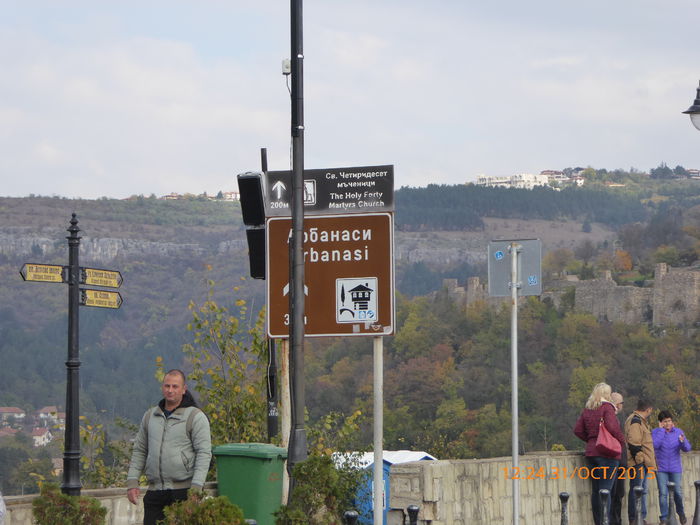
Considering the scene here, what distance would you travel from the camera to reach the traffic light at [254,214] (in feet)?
35.3

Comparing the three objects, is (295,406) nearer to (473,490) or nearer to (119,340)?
(473,490)

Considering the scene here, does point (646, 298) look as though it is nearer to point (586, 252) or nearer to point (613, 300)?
point (613, 300)

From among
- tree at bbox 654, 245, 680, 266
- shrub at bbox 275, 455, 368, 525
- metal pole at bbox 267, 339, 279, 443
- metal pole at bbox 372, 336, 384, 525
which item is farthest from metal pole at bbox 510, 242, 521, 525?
tree at bbox 654, 245, 680, 266

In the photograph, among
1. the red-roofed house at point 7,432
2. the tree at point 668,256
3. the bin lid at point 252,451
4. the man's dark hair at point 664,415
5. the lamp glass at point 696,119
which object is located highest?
the tree at point 668,256

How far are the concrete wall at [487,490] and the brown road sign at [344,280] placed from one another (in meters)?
2.54

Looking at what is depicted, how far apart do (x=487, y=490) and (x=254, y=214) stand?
365 cm

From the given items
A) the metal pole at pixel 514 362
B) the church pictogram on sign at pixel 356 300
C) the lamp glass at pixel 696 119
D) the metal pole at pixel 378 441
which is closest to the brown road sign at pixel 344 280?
the church pictogram on sign at pixel 356 300

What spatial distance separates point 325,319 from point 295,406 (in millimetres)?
781

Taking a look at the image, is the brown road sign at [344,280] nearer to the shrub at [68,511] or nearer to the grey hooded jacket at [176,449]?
the grey hooded jacket at [176,449]

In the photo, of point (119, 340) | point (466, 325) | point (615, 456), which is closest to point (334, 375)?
point (466, 325)

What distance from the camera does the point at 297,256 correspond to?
9.53m

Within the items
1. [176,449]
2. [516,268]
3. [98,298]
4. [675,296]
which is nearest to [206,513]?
[176,449]

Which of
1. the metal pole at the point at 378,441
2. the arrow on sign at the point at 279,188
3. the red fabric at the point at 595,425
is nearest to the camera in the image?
the metal pole at the point at 378,441

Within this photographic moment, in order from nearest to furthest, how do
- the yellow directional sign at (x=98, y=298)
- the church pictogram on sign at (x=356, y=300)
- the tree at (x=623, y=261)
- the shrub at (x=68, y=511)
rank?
the shrub at (x=68, y=511), the church pictogram on sign at (x=356, y=300), the yellow directional sign at (x=98, y=298), the tree at (x=623, y=261)
